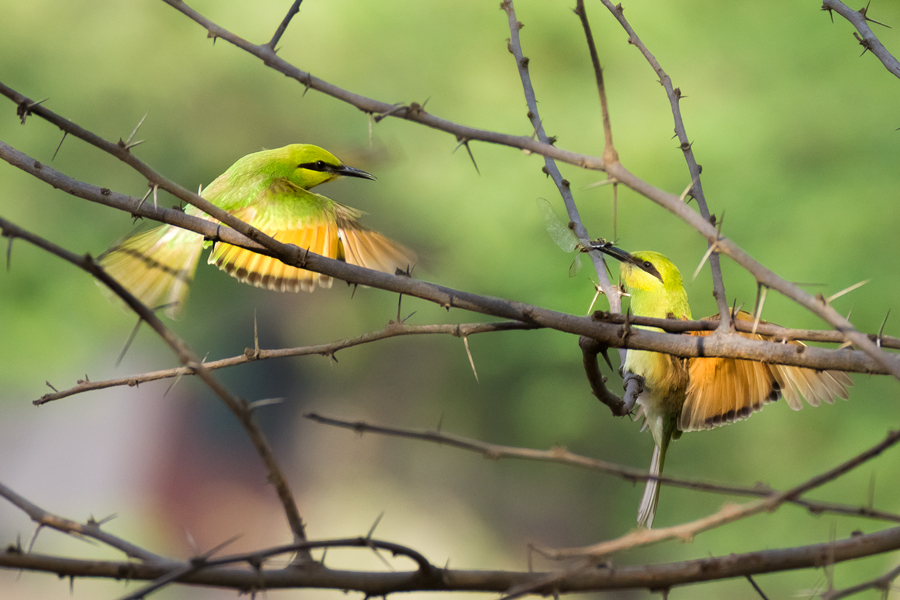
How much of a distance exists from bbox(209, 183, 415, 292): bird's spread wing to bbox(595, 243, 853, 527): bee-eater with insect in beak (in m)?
0.81

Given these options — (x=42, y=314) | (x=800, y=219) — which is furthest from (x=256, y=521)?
(x=800, y=219)

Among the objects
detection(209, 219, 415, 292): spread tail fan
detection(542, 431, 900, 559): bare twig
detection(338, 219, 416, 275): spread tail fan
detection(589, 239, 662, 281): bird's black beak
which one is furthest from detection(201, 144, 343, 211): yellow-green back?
detection(542, 431, 900, 559): bare twig

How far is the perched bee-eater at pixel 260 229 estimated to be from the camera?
247 cm

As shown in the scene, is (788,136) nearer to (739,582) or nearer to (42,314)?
(739,582)

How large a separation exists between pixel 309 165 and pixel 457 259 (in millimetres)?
3427

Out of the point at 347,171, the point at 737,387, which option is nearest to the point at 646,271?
the point at 737,387

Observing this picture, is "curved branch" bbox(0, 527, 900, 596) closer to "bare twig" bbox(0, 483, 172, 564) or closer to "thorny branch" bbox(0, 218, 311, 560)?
"bare twig" bbox(0, 483, 172, 564)

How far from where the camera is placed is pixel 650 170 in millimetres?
5602

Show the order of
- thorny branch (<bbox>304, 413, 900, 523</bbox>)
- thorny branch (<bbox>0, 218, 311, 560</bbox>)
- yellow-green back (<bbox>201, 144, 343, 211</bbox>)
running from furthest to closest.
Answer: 1. yellow-green back (<bbox>201, 144, 343, 211</bbox>)
2. thorny branch (<bbox>304, 413, 900, 523</bbox>)
3. thorny branch (<bbox>0, 218, 311, 560</bbox>)

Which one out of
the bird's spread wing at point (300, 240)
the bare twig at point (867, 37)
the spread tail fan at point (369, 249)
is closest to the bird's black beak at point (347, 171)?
the bird's spread wing at point (300, 240)

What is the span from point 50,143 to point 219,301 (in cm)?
218

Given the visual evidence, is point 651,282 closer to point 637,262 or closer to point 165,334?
A: point 637,262

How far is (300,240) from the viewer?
8.52 ft

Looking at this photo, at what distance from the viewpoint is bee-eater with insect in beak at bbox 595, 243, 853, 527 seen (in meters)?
2.57
